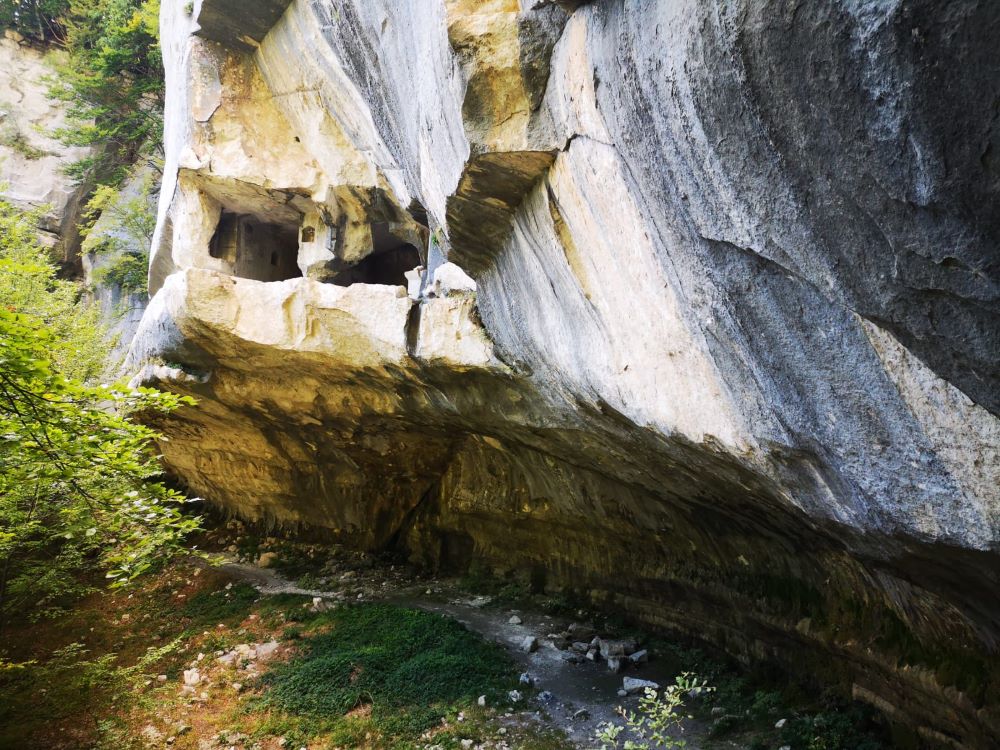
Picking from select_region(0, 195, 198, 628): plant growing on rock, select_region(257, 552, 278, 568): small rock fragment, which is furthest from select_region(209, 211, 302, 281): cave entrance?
select_region(257, 552, 278, 568): small rock fragment

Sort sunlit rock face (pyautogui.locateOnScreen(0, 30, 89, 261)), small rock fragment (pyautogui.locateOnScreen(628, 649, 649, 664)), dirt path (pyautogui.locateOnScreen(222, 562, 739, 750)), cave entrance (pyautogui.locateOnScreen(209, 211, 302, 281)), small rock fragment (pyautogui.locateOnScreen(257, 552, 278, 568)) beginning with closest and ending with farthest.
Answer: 1. dirt path (pyautogui.locateOnScreen(222, 562, 739, 750))
2. small rock fragment (pyautogui.locateOnScreen(628, 649, 649, 664))
3. cave entrance (pyautogui.locateOnScreen(209, 211, 302, 281))
4. small rock fragment (pyautogui.locateOnScreen(257, 552, 278, 568))
5. sunlit rock face (pyautogui.locateOnScreen(0, 30, 89, 261))

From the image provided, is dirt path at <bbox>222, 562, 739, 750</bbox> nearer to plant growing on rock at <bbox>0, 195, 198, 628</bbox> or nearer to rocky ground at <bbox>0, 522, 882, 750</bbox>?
rocky ground at <bbox>0, 522, 882, 750</bbox>

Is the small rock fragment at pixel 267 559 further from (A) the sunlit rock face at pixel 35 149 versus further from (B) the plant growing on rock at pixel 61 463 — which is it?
(A) the sunlit rock face at pixel 35 149

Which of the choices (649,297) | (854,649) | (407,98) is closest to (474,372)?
(407,98)

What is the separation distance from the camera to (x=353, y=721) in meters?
6.58

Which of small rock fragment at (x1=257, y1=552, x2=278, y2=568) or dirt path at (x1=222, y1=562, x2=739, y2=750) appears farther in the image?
small rock fragment at (x1=257, y1=552, x2=278, y2=568)

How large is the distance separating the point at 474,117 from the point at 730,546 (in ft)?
19.3

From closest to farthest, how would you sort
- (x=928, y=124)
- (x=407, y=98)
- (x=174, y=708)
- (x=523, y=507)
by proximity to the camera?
1. (x=928, y=124)
2. (x=407, y=98)
3. (x=174, y=708)
4. (x=523, y=507)

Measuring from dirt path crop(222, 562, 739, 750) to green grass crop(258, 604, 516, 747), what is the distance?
0.48 metres

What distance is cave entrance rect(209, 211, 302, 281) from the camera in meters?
12.2

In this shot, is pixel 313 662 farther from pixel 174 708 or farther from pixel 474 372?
pixel 474 372

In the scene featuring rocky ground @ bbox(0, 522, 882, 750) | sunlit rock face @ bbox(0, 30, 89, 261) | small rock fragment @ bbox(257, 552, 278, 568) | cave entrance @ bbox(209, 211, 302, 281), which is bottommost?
small rock fragment @ bbox(257, 552, 278, 568)

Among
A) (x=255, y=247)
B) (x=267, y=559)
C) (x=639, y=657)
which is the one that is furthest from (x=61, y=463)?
(x=255, y=247)

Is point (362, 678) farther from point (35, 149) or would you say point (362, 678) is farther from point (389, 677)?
point (35, 149)
